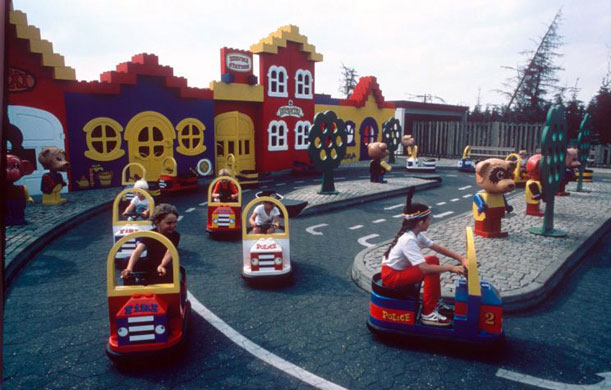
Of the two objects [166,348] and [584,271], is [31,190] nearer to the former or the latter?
[166,348]

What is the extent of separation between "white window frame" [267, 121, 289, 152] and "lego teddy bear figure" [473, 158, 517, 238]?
1190 centimetres

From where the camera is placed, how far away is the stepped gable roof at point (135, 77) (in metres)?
13.7

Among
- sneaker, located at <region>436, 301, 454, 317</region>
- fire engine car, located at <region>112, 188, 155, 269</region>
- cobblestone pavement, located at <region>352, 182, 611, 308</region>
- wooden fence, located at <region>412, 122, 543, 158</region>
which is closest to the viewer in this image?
sneaker, located at <region>436, 301, 454, 317</region>

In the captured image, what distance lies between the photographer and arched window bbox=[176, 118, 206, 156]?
16.0 metres

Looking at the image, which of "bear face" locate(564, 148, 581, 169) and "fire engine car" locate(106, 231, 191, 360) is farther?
"bear face" locate(564, 148, 581, 169)

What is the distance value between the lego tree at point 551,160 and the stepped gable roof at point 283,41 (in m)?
12.7

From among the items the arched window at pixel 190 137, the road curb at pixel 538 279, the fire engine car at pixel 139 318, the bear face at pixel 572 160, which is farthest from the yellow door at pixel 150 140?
the bear face at pixel 572 160

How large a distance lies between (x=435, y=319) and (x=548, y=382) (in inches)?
42.8

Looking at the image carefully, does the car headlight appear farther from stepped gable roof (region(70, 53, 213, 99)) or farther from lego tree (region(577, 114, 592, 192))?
lego tree (region(577, 114, 592, 192))

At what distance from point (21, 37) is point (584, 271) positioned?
14.8 metres

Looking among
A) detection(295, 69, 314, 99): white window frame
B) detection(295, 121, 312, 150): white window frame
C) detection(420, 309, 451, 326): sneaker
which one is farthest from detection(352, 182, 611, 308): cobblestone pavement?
detection(295, 69, 314, 99): white window frame

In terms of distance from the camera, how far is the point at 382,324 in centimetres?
440

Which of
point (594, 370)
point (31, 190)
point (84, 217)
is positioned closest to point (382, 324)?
point (594, 370)

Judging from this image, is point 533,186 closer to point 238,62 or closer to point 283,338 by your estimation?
point 283,338
